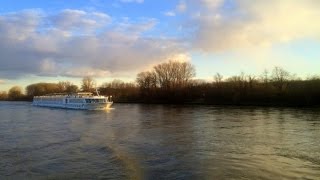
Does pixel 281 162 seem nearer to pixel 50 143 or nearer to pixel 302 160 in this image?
pixel 302 160

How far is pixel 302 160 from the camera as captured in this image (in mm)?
19516

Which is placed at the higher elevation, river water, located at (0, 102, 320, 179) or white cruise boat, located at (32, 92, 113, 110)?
white cruise boat, located at (32, 92, 113, 110)

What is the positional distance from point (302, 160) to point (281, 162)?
3.88 feet

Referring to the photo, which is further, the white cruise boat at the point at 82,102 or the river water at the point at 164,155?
the white cruise boat at the point at 82,102

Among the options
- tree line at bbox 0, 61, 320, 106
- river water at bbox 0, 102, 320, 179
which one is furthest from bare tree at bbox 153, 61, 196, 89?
river water at bbox 0, 102, 320, 179

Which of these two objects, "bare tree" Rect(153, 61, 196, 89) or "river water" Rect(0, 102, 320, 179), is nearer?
"river water" Rect(0, 102, 320, 179)

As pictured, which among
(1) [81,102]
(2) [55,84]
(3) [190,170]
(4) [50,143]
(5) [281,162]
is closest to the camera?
(3) [190,170]

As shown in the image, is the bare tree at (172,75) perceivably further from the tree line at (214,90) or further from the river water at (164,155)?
the river water at (164,155)

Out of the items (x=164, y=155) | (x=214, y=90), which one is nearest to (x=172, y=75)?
(x=214, y=90)

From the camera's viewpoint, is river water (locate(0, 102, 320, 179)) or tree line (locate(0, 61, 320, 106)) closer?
river water (locate(0, 102, 320, 179))

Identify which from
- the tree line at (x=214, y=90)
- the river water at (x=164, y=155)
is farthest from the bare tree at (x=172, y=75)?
→ the river water at (x=164, y=155)

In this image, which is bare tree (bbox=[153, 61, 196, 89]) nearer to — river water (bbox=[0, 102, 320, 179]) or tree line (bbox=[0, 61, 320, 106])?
tree line (bbox=[0, 61, 320, 106])

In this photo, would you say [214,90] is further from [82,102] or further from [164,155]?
[164,155]

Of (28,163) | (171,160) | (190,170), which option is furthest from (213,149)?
(28,163)
